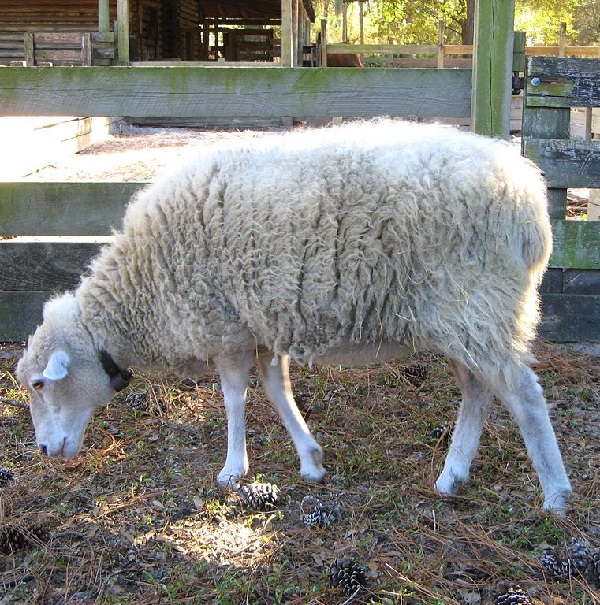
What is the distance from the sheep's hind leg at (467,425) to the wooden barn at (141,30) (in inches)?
560

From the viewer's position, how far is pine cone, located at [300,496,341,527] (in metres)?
3.42

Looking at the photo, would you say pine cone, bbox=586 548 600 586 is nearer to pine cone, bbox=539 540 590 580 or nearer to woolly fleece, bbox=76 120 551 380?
pine cone, bbox=539 540 590 580

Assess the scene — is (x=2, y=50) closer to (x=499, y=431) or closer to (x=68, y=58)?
(x=68, y=58)

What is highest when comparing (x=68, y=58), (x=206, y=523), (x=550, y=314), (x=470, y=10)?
(x=470, y=10)

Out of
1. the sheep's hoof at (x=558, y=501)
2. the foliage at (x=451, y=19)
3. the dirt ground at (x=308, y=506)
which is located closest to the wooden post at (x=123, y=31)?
the foliage at (x=451, y=19)

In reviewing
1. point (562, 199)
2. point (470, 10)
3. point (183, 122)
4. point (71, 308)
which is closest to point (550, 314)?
point (562, 199)

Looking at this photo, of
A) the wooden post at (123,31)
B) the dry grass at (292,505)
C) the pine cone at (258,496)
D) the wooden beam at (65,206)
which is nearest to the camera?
the dry grass at (292,505)

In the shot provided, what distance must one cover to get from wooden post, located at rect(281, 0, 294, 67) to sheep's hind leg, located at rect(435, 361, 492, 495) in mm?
14088

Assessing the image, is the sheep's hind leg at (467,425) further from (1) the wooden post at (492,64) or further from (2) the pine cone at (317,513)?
(1) the wooden post at (492,64)

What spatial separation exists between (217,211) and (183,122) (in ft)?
52.3

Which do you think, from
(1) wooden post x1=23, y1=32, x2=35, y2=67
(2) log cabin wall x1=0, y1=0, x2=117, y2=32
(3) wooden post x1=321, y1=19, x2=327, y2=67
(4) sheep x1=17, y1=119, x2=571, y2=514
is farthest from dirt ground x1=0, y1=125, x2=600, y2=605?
(3) wooden post x1=321, y1=19, x2=327, y2=67

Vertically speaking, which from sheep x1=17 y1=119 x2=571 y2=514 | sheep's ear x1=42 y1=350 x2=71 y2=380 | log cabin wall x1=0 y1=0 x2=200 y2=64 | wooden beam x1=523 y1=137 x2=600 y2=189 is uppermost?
log cabin wall x1=0 y1=0 x2=200 y2=64

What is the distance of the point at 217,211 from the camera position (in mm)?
3535

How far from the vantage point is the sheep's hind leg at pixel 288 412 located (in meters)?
3.92
